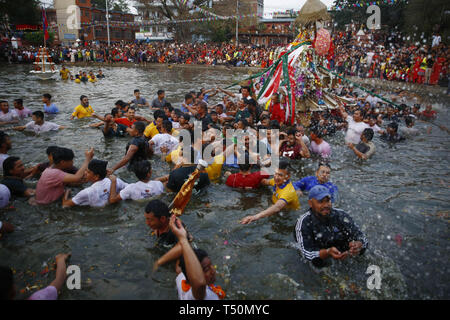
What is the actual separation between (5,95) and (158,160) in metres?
11.9

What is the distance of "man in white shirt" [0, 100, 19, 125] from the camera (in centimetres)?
883

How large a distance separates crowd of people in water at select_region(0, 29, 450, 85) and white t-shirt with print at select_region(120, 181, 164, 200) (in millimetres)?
7370

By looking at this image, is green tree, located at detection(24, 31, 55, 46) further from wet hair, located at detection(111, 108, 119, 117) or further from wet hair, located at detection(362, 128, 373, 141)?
wet hair, located at detection(362, 128, 373, 141)

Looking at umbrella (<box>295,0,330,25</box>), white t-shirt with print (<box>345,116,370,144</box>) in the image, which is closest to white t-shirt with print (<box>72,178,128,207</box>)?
white t-shirt with print (<box>345,116,370,144</box>)

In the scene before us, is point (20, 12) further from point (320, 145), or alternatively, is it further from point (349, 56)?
point (320, 145)

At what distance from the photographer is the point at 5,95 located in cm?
1395

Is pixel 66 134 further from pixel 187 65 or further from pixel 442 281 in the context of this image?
pixel 187 65

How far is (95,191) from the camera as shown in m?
4.51

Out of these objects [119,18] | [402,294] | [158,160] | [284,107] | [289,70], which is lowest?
[402,294]

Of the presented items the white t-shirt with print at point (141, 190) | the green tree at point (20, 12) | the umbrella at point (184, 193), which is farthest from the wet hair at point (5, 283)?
the green tree at point (20, 12)

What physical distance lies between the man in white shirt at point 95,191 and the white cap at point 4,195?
801mm

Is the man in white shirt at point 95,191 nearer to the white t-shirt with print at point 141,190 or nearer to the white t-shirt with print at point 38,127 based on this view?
the white t-shirt with print at point 141,190

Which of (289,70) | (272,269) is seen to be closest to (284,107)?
(289,70)

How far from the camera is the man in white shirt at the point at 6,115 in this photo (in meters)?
8.83
